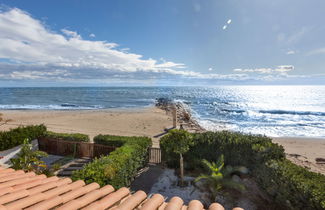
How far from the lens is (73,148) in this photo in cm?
1382

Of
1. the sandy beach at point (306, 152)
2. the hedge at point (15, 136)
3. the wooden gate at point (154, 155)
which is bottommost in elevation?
the sandy beach at point (306, 152)

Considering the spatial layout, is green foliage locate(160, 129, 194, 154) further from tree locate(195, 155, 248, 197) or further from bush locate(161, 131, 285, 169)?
tree locate(195, 155, 248, 197)

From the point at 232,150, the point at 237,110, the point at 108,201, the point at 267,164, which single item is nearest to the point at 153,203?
the point at 108,201

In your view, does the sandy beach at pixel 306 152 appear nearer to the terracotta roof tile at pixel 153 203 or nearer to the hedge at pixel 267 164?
the hedge at pixel 267 164

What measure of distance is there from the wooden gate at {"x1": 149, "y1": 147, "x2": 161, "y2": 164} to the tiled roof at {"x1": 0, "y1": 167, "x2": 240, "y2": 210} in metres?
8.60

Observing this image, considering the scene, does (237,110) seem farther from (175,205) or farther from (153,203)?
(153,203)

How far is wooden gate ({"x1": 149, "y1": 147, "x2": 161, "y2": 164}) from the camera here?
12.6 meters

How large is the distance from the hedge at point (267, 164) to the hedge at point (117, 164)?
1.68 meters

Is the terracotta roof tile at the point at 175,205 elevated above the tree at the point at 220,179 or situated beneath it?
elevated above

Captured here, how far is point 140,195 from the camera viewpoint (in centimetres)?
367

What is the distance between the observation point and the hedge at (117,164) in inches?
278

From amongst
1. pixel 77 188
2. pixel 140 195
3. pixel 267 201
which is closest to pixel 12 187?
pixel 77 188

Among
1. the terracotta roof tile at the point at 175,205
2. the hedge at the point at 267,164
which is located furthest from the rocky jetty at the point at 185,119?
the terracotta roof tile at the point at 175,205

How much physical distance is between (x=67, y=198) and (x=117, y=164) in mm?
4931
